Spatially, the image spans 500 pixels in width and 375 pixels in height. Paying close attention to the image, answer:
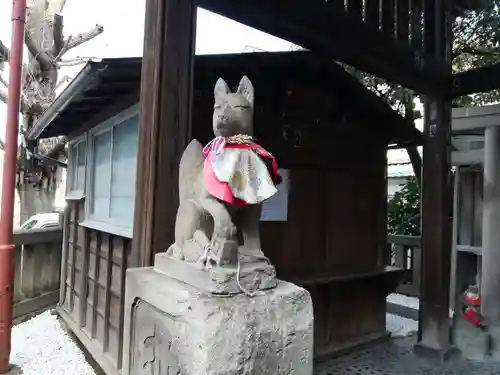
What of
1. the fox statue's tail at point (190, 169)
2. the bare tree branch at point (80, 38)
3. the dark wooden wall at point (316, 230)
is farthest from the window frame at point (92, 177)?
the bare tree branch at point (80, 38)

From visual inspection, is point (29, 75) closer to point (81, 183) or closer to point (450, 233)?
point (81, 183)

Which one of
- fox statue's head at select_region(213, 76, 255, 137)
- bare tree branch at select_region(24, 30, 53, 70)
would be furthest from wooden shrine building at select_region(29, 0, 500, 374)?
bare tree branch at select_region(24, 30, 53, 70)

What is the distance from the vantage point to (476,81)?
4.73m

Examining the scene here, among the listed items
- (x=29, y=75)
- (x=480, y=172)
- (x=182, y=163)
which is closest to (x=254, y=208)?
(x=182, y=163)

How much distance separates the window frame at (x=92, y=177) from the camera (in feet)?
13.6

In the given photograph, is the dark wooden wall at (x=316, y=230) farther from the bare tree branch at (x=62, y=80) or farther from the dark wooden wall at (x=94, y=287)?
the bare tree branch at (x=62, y=80)

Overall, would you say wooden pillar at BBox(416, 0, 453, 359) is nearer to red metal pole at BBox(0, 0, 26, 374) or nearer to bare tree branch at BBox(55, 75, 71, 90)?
red metal pole at BBox(0, 0, 26, 374)

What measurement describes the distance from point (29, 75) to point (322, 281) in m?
6.92

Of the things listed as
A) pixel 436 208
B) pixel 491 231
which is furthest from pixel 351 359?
pixel 491 231

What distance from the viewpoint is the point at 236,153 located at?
2.06 meters

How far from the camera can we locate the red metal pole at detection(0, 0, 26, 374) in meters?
4.24

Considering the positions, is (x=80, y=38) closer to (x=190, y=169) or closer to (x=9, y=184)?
(x=9, y=184)

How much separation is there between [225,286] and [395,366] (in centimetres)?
373

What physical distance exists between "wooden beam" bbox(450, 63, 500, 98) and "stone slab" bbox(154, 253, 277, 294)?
152 inches
